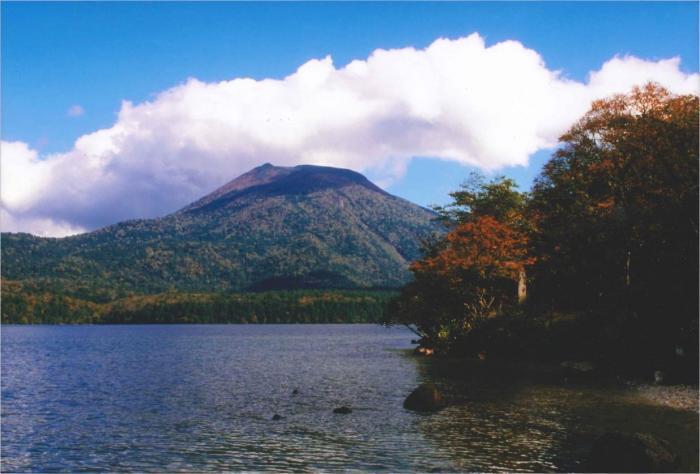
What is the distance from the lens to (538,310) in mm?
66125

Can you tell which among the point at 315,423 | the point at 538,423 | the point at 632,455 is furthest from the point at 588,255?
the point at 632,455

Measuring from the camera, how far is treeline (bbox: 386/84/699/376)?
138 feet

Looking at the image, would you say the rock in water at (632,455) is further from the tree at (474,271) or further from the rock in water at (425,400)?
the tree at (474,271)

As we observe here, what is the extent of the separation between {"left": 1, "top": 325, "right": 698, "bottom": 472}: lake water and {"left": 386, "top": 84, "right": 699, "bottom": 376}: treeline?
807 centimetres

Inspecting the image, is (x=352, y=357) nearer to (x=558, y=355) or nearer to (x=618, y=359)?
(x=558, y=355)

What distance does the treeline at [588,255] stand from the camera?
42156 millimetres

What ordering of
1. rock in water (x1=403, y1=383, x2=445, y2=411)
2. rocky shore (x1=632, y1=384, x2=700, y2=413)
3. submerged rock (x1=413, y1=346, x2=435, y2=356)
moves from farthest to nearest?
submerged rock (x1=413, y1=346, x2=435, y2=356)
rock in water (x1=403, y1=383, x2=445, y2=411)
rocky shore (x1=632, y1=384, x2=700, y2=413)

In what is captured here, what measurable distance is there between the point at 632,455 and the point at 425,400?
48.7 ft

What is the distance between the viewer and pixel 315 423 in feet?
109

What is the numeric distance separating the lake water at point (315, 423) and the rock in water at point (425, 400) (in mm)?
829

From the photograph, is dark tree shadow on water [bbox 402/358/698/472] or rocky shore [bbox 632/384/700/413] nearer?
dark tree shadow on water [bbox 402/358/698/472]

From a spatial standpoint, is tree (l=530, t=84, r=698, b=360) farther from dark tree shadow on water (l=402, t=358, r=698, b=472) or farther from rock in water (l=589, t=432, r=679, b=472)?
rock in water (l=589, t=432, r=679, b=472)

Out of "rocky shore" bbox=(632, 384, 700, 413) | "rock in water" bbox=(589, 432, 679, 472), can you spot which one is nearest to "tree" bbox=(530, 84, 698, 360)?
"rocky shore" bbox=(632, 384, 700, 413)

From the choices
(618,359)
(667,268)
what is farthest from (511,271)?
(667,268)
